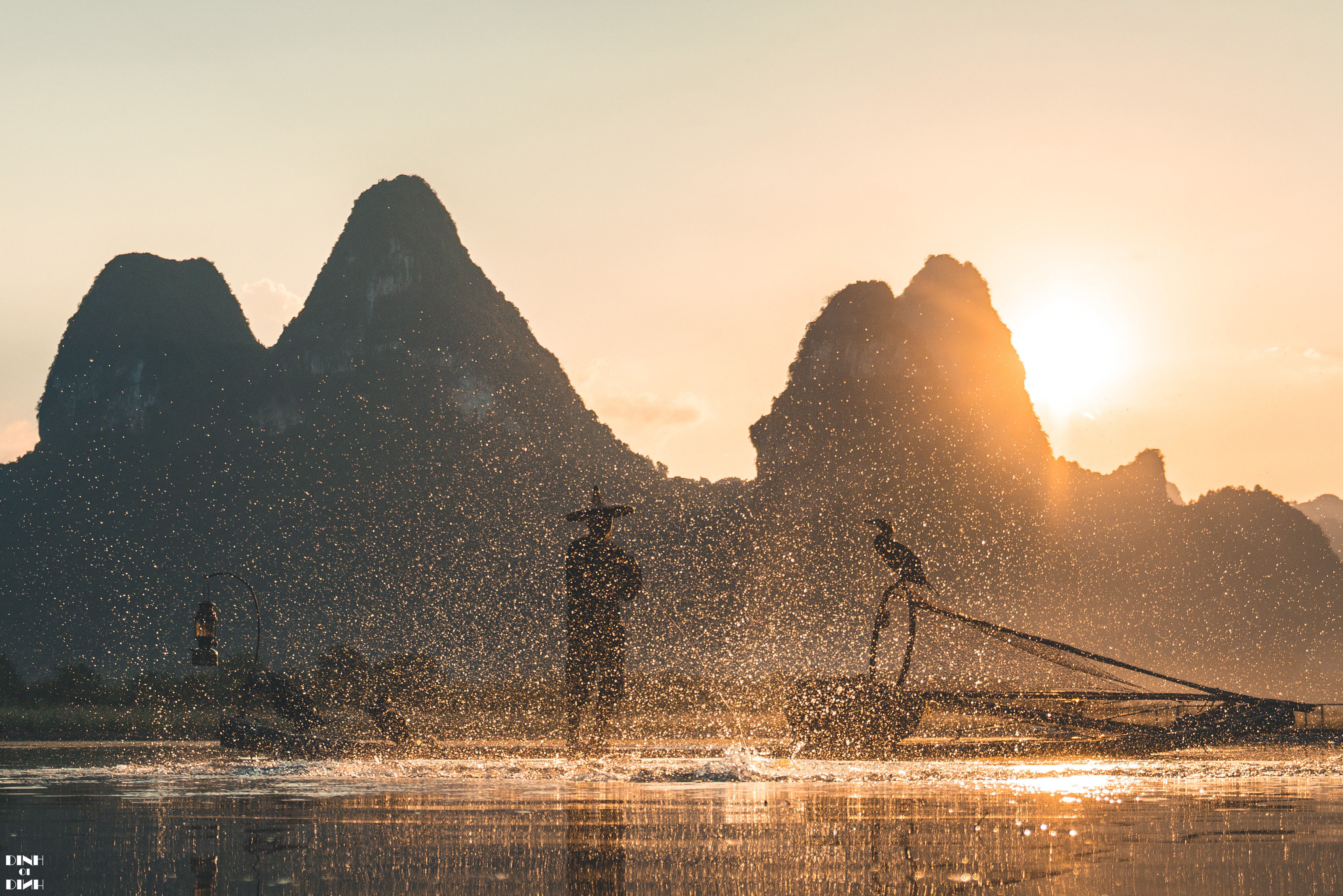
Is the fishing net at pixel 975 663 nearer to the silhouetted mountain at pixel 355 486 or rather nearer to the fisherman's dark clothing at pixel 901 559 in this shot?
the silhouetted mountain at pixel 355 486

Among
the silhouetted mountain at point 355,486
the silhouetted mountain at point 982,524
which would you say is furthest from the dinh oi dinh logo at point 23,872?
the silhouetted mountain at point 355,486

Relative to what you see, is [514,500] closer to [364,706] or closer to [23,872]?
[364,706]

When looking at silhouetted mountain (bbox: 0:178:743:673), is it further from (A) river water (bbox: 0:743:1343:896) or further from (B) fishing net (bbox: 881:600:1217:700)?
(A) river water (bbox: 0:743:1343:896)

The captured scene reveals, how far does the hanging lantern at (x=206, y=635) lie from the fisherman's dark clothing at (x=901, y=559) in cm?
1724

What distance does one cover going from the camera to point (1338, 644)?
615 ft

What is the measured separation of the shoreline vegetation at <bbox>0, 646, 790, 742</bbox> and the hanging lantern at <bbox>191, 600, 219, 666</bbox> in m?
5.02

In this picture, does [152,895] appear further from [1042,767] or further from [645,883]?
[1042,767]

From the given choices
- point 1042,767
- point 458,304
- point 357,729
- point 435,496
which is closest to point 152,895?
point 1042,767

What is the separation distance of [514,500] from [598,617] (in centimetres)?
13424

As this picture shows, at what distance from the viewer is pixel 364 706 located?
5588 cm

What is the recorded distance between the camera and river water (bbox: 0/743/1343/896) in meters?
10.9

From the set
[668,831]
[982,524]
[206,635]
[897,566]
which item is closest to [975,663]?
[982,524]

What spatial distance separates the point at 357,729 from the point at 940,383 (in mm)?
135008

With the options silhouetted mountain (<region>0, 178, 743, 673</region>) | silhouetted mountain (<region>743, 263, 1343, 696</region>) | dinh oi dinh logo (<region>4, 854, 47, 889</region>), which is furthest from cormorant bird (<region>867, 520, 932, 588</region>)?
silhouetted mountain (<region>0, 178, 743, 673</region>)
